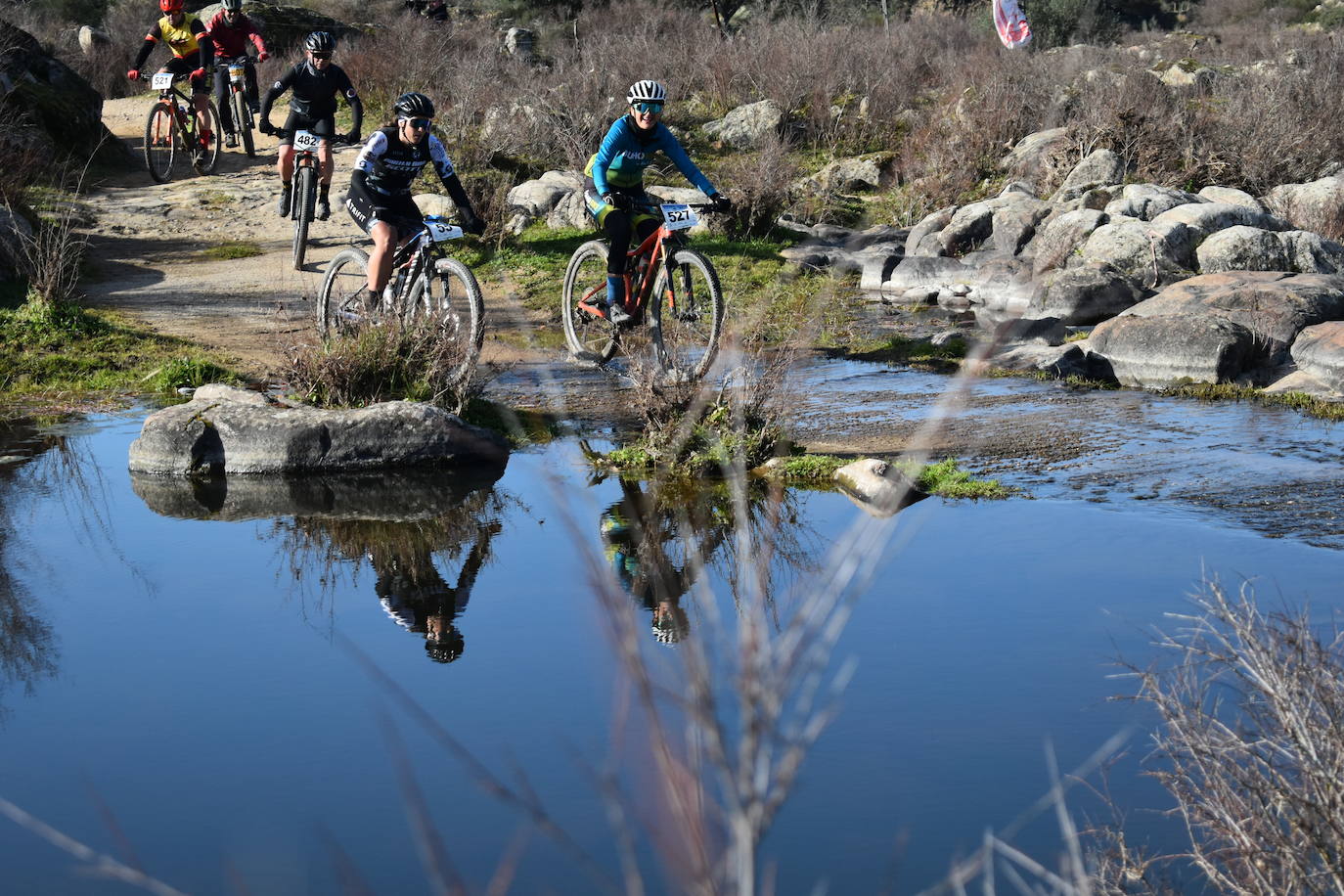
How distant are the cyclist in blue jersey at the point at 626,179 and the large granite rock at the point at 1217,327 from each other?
13.3 feet

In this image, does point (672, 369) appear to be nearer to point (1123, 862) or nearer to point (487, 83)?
point (1123, 862)

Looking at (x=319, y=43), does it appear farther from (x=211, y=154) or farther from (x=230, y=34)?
(x=211, y=154)

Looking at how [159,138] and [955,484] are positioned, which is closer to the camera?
[955,484]

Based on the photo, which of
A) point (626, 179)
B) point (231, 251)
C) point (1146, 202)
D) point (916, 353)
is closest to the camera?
point (626, 179)

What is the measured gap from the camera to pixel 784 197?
18.8m

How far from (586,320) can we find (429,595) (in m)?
5.11

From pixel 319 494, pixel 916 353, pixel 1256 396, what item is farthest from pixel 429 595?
pixel 916 353

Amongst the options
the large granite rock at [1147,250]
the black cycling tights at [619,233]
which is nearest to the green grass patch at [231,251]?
the black cycling tights at [619,233]

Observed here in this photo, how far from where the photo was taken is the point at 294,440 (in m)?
8.38

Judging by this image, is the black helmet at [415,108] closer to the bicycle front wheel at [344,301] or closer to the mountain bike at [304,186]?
the bicycle front wheel at [344,301]

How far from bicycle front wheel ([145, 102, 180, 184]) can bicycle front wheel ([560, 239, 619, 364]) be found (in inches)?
326

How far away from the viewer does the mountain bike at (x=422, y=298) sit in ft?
30.6

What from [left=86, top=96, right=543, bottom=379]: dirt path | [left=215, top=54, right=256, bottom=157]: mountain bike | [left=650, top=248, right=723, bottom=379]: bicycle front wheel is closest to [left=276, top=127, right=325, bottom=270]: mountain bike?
[left=86, top=96, right=543, bottom=379]: dirt path

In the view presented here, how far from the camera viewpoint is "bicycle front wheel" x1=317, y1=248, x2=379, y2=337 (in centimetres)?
949
